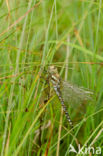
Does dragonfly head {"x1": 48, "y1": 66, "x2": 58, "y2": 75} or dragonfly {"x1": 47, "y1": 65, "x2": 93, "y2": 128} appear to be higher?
dragonfly head {"x1": 48, "y1": 66, "x2": 58, "y2": 75}

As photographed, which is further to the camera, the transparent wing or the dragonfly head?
the transparent wing

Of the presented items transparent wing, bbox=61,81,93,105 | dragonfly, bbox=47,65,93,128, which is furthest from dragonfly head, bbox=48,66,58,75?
transparent wing, bbox=61,81,93,105

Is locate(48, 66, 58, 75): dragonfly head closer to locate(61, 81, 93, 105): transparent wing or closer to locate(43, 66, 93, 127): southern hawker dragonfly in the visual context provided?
locate(43, 66, 93, 127): southern hawker dragonfly

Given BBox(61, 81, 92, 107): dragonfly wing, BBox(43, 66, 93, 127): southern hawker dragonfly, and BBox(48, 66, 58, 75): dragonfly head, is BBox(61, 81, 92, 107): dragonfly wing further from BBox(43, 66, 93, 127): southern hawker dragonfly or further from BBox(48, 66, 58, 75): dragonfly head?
BBox(48, 66, 58, 75): dragonfly head

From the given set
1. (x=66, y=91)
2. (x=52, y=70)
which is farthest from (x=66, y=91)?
(x=52, y=70)

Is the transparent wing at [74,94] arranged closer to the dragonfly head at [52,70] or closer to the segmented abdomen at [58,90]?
the segmented abdomen at [58,90]

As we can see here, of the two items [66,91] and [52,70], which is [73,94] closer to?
[66,91]

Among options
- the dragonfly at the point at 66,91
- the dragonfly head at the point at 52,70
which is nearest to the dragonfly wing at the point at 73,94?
the dragonfly at the point at 66,91

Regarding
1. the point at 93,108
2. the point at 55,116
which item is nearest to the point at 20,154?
the point at 55,116
